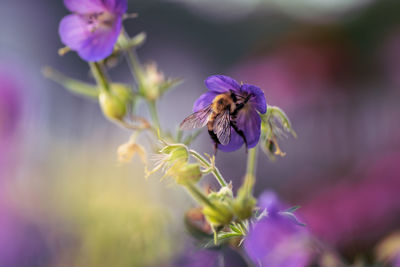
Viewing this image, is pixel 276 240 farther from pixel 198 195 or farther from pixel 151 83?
pixel 151 83

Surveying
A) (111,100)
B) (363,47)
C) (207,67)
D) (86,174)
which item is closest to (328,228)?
(86,174)

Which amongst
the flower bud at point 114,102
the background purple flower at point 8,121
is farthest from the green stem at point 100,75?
the background purple flower at point 8,121

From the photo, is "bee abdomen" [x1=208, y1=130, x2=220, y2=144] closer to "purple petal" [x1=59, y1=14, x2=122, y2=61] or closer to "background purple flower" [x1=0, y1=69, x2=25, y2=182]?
"purple petal" [x1=59, y1=14, x2=122, y2=61]

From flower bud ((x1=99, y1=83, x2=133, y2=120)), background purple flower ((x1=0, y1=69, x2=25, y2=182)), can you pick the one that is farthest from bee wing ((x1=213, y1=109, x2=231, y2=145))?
background purple flower ((x1=0, y1=69, x2=25, y2=182))

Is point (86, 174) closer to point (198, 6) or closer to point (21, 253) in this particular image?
point (21, 253)

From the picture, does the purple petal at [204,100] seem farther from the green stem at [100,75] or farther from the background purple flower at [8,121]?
the background purple flower at [8,121]

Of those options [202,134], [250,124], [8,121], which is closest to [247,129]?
[250,124]

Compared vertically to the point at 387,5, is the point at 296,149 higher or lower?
lower
